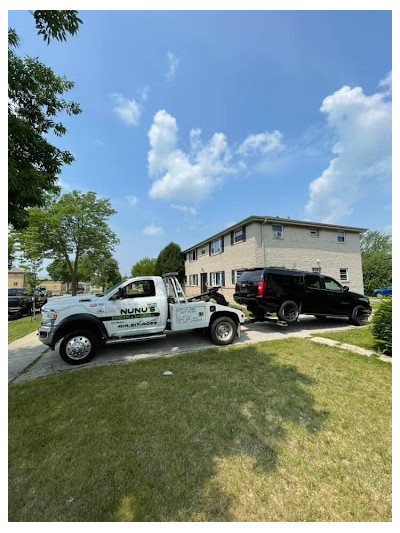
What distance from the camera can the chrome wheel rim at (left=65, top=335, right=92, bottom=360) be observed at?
5.75 m

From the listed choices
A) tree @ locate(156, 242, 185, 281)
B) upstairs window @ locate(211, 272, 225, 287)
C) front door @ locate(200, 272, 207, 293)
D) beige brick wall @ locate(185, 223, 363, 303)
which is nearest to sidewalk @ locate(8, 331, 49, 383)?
beige brick wall @ locate(185, 223, 363, 303)

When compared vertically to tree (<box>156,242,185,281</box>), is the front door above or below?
below

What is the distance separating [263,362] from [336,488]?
321 cm

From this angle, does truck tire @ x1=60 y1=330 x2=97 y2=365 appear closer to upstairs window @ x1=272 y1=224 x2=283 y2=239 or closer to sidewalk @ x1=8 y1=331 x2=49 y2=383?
sidewalk @ x1=8 y1=331 x2=49 y2=383

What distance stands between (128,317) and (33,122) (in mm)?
4547

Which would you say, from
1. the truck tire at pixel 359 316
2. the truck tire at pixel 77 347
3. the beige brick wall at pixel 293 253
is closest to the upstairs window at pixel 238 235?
the beige brick wall at pixel 293 253

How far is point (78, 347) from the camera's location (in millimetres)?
5793

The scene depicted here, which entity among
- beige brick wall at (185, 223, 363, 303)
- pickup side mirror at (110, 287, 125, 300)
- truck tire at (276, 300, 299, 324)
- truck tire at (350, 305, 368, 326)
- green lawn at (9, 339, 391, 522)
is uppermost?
beige brick wall at (185, 223, 363, 303)

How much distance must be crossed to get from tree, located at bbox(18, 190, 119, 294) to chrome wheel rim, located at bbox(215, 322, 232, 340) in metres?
19.4

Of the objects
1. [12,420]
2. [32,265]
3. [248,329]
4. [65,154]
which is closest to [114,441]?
[12,420]

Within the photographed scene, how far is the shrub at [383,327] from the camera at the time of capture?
6199mm

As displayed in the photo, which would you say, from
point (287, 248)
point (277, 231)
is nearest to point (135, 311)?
point (277, 231)

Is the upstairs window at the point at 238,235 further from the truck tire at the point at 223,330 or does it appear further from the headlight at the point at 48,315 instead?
the headlight at the point at 48,315

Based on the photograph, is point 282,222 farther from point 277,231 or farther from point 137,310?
point 137,310
